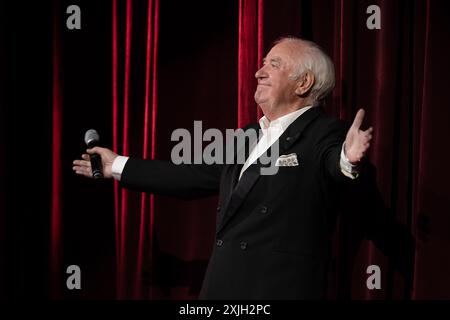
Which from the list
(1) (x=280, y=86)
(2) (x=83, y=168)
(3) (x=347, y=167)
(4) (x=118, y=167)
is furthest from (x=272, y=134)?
(2) (x=83, y=168)

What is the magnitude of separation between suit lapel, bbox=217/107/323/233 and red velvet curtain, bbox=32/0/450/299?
417 mm

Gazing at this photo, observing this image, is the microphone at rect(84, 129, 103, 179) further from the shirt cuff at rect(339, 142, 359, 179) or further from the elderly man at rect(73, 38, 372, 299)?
the shirt cuff at rect(339, 142, 359, 179)

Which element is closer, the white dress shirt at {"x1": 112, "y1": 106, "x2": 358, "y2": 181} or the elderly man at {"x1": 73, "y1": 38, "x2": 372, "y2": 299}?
the elderly man at {"x1": 73, "y1": 38, "x2": 372, "y2": 299}

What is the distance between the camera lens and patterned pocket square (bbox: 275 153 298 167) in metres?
1.89

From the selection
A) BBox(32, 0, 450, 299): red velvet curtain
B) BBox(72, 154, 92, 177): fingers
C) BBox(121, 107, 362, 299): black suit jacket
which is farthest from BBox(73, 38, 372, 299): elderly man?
BBox(72, 154, 92, 177): fingers

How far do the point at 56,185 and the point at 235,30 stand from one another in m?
0.96

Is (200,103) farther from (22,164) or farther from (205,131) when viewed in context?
(22,164)

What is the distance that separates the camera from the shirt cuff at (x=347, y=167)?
168cm

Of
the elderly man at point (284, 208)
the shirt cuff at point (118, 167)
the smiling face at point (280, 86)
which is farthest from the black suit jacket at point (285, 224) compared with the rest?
the shirt cuff at point (118, 167)

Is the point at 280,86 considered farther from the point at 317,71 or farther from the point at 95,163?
the point at 95,163

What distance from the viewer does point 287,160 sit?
189cm

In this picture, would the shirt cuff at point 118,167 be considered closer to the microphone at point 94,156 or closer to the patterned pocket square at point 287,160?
the microphone at point 94,156

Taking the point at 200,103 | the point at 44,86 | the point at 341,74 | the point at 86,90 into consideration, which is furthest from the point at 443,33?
the point at 44,86

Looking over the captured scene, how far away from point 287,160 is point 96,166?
2.21 ft
